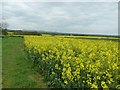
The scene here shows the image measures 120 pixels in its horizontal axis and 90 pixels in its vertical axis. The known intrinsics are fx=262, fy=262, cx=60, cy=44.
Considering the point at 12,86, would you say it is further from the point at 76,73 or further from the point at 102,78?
the point at 102,78

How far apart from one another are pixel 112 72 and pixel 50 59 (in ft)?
10.5

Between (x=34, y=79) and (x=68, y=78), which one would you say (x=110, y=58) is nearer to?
(x=68, y=78)

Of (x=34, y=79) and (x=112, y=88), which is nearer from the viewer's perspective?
(x=112, y=88)

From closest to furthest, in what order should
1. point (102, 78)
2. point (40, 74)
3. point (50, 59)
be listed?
1. point (102, 78)
2. point (50, 59)
3. point (40, 74)

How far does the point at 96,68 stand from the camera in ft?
19.7

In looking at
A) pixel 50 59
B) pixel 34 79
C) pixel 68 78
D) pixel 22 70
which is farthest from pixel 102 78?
pixel 22 70

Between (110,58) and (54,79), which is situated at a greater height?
(110,58)

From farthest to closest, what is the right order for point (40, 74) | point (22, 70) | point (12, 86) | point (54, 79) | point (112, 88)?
point (22, 70), point (40, 74), point (12, 86), point (54, 79), point (112, 88)

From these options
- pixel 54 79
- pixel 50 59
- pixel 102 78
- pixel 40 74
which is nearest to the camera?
pixel 102 78

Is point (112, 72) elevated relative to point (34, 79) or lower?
elevated

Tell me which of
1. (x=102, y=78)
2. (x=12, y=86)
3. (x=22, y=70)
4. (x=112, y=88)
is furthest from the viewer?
(x=22, y=70)

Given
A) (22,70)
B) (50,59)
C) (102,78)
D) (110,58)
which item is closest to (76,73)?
(102,78)

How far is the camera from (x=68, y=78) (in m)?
6.03

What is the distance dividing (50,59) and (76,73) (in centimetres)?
Result: 288
